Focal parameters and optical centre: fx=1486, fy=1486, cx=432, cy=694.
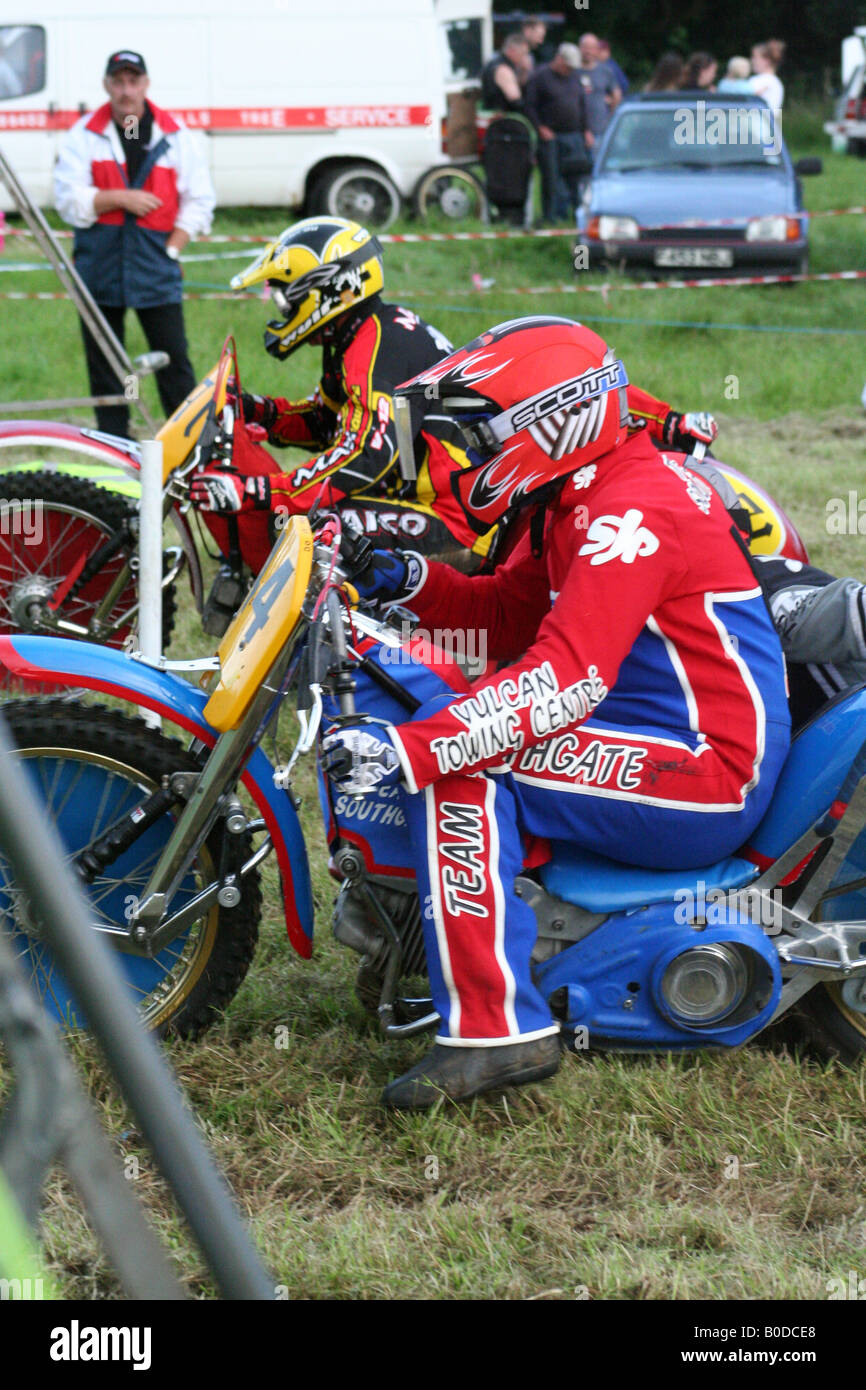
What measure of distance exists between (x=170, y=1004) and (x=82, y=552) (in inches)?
104

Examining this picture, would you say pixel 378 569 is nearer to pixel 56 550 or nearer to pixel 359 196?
pixel 56 550

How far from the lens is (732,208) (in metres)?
12.6

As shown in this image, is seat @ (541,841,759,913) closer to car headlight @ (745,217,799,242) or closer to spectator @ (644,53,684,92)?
car headlight @ (745,217,799,242)

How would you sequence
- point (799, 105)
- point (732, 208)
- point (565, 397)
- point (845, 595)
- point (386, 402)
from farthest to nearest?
point (799, 105) < point (732, 208) < point (386, 402) < point (845, 595) < point (565, 397)

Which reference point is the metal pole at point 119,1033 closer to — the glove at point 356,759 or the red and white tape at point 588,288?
the glove at point 356,759

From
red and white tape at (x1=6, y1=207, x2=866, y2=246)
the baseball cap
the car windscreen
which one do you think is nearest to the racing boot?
the baseball cap

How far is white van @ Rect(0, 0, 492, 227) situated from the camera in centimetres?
1427

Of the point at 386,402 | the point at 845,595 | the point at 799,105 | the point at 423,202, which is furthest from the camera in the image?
the point at 799,105

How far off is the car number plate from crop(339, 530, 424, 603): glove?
32.4 ft

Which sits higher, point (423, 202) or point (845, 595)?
point (423, 202)

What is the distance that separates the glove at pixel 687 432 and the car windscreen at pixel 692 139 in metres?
9.20
